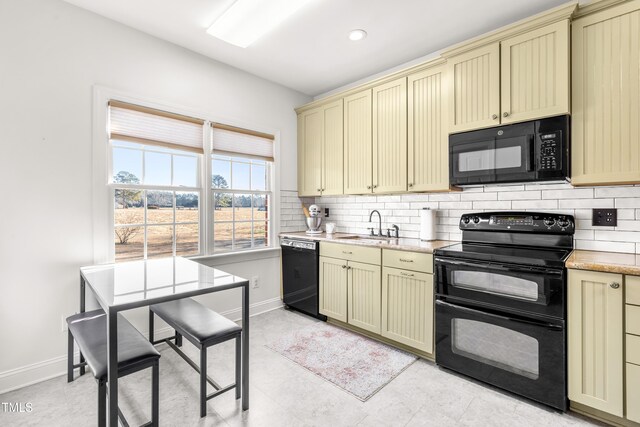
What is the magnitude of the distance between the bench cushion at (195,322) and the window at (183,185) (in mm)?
799

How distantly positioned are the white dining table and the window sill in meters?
0.58

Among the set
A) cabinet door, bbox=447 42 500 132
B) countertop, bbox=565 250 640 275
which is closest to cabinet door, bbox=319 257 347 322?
cabinet door, bbox=447 42 500 132

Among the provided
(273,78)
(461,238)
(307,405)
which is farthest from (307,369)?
(273,78)

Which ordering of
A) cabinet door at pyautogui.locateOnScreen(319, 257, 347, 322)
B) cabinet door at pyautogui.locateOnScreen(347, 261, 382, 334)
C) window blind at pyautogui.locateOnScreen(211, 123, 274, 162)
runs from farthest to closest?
window blind at pyautogui.locateOnScreen(211, 123, 274, 162), cabinet door at pyautogui.locateOnScreen(319, 257, 347, 322), cabinet door at pyautogui.locateOnScreen(347, 261, 382, 334)

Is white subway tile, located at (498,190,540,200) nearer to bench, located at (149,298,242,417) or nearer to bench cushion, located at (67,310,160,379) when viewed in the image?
bench, located at (149,298,242,417)

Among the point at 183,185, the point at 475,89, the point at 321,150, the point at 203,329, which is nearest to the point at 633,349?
the point at 475,89

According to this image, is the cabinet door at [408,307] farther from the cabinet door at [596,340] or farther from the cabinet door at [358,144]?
the cabinet door at [358,144]

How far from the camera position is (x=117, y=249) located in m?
2.62

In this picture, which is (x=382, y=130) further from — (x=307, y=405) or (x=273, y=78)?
(x=307, y=405)

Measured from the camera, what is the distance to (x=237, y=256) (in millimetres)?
3363

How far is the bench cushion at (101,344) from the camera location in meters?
1.51

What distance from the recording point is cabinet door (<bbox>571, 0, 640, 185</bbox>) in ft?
6.05

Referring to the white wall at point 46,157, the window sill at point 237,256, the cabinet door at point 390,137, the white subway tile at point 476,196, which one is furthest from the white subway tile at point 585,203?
the white wall at point 46,157

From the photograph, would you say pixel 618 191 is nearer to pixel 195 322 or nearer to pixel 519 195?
Result: pixel 519 195
